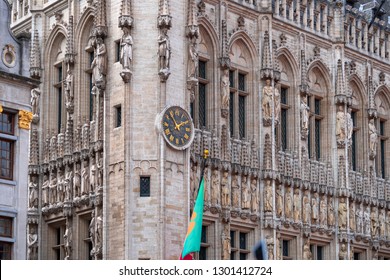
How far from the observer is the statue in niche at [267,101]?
59.7 meters

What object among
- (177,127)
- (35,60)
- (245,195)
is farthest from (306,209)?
(35,60)

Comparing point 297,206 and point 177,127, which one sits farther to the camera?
point 297,206

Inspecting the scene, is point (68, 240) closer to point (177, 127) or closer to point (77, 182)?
point (77, 182)

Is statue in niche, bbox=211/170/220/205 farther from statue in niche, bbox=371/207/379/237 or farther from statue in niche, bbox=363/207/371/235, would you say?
statue in niche, bbox=371/207/379/237

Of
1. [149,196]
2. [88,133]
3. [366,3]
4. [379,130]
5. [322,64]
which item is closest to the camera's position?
[149,196]

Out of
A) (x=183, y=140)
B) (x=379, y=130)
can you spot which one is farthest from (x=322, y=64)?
(x=183, y=140)

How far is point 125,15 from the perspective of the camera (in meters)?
53.8

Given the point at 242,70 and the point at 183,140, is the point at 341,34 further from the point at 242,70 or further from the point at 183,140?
the point at 183,140

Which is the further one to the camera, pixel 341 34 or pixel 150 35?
pixel 341 34

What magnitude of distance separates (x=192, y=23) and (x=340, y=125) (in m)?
12.4

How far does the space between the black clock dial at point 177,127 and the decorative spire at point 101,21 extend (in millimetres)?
4721

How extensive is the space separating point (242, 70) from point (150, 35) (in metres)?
7.36

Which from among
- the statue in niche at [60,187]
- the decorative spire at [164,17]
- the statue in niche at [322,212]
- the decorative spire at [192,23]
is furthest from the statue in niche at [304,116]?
the statue in niche at [60,187]
